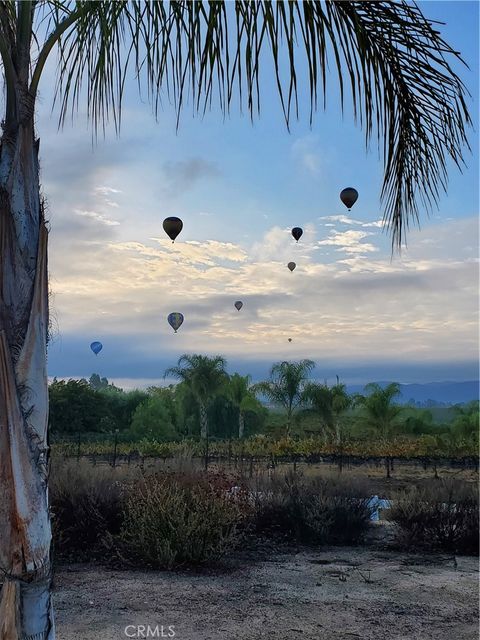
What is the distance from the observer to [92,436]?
40219 mm

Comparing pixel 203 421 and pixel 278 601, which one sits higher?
pixel 203 421

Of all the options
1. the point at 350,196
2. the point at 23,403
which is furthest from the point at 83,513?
the point at 350,196

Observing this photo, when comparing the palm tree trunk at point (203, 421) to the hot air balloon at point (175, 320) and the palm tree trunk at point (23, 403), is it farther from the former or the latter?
the palm tree trunk at point (23, 403)

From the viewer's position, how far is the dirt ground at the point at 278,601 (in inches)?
222

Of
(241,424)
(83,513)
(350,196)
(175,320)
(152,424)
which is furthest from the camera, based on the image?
(241,424)

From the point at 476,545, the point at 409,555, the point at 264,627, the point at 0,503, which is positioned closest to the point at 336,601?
the point at 264,627

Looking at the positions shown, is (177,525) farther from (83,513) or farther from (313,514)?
(313,514)

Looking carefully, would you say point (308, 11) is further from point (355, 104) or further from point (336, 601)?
point (336, 601)

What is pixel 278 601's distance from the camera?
6531 millimetres

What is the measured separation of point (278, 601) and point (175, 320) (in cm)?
3064

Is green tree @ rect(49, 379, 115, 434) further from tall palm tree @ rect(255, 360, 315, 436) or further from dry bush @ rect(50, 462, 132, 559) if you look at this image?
dry bush @ rect(50, 462, 132, 559)

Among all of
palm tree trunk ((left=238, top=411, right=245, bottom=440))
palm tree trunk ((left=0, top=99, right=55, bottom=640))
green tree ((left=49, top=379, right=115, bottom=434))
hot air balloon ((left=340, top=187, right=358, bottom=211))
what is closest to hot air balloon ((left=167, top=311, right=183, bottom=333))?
green tree ((left=49, top=379, right=115, bottom=434))

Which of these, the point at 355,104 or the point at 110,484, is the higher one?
the point at 355,104

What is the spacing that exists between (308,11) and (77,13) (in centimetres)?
127
